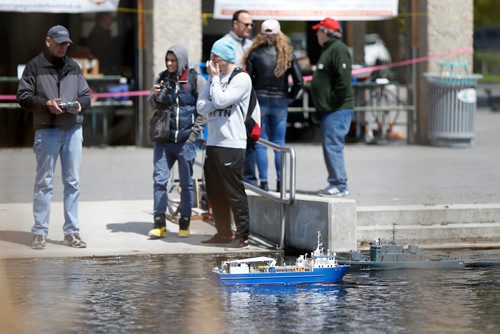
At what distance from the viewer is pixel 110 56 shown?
2028cm

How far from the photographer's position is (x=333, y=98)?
13695 millimetres

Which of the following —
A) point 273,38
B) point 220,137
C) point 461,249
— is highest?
point 273,38

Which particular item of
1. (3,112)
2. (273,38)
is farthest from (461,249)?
(3,112)

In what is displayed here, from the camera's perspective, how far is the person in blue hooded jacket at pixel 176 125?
38.2 ft

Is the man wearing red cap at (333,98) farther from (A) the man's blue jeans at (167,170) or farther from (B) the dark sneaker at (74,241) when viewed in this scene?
(B) the dark sneaker at (74,241)

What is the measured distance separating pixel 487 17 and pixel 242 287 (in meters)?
47.6

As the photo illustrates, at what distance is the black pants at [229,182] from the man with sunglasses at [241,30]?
2593 mm

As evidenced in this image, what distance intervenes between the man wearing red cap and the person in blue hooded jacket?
2.25m

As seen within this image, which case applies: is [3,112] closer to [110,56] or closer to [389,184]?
[110,56]

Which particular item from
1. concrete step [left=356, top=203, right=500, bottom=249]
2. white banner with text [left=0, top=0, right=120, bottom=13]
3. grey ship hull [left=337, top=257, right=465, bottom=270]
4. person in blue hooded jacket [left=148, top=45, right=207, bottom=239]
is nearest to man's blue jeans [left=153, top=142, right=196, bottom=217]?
person in blue hooded jacket [left=148, top=45, right=207, bottom=239]

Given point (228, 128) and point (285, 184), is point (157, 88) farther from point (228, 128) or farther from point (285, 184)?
point (285, 184)

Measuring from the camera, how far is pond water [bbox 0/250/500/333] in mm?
8016

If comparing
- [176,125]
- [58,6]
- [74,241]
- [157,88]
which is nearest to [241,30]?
[157,88]

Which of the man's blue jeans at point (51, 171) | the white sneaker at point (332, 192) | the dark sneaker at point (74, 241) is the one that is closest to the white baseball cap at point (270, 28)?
the white sneaker at point (332, 192)
